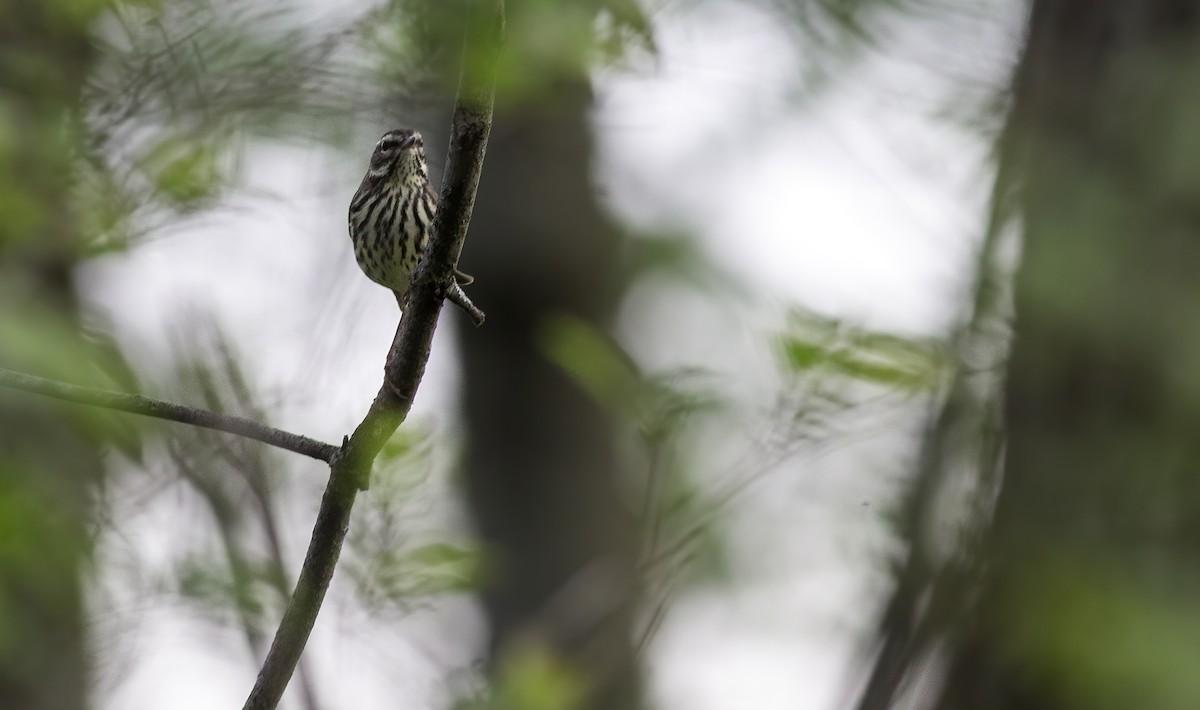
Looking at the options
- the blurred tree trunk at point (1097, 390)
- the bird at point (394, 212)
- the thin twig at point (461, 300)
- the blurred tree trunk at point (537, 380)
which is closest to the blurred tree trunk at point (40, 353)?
the bird at point (394, 212)

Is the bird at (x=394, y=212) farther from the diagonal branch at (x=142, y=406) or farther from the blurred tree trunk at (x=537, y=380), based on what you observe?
the diagonal branch at (x=142, y=406)

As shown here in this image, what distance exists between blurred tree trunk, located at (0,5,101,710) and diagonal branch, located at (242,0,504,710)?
2.01 m

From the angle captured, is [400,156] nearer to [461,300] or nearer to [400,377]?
[461,300]

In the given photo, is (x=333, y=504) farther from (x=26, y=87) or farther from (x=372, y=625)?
(x=26, y=87)

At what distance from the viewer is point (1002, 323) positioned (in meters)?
3.79

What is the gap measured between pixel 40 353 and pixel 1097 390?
3122 mm

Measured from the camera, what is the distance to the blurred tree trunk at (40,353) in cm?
465

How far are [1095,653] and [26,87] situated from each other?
4.56 meters

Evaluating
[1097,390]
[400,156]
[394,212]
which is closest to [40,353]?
[394,212]

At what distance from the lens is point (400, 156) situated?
4777mm

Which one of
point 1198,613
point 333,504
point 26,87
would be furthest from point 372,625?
point 26,87

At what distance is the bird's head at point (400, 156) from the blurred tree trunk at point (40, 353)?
3.64 ft

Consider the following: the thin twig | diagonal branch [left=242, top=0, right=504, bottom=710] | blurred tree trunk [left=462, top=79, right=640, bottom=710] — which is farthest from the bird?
diagonal branch [left=242, top=0, right=504, bottom=710]

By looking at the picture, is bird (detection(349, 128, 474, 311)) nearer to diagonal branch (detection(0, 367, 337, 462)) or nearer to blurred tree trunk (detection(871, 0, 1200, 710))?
blurred tree trunk (detection(871, 0, 1200, 710))
